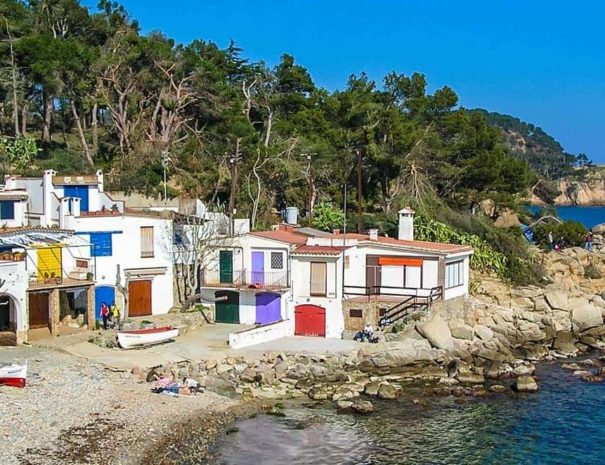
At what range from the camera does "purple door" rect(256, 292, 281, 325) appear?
41.7 metres

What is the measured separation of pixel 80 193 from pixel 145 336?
11149 millimetres

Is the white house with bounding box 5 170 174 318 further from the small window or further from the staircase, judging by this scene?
the staircase

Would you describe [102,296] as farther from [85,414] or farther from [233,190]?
[233,190]

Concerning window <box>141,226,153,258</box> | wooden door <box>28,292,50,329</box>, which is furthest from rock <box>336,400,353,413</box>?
wooden door <box>28,292,50,329</box>

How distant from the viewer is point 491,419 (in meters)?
30.6

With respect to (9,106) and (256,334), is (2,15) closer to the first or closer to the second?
(9,106)

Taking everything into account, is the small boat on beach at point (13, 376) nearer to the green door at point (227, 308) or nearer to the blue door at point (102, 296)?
the blue door at point (102, 296)

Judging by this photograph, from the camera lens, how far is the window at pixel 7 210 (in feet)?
132

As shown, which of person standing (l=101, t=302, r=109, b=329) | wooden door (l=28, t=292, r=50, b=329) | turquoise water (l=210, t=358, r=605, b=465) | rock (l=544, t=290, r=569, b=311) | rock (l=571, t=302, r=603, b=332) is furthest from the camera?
rock (l=544, t=290, r=569, b=311)

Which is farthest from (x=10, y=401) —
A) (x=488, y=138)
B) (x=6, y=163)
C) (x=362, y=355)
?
(x=488, y=138)

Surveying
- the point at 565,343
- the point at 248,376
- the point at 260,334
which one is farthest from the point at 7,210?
the point at 565,343

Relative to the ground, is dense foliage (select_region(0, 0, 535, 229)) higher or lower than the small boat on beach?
higher

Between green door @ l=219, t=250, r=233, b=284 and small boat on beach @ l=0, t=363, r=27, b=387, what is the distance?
15302 mm

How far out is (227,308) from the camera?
1684 inches
